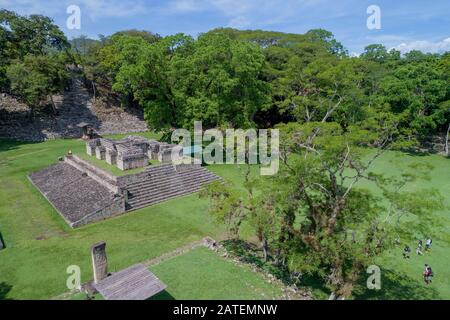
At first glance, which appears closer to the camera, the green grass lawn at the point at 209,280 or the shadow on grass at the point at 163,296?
the shadow on grass at the point at 163,296

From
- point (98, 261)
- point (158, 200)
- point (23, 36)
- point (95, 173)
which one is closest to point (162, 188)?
point (158, 200)

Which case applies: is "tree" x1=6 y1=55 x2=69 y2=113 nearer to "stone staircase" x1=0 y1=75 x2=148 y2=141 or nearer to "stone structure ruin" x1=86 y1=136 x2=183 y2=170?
"stone staircase" x1=0 y1=75 x2=148 y2=141

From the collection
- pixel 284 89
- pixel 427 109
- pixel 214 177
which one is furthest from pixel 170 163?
pixel 427 109

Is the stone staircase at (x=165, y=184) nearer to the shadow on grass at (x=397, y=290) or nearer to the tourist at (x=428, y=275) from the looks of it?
the shadow on grass at (x=397, y=290)

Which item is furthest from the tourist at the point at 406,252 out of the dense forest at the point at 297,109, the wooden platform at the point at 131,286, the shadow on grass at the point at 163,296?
the wooden platform at the point at 131,286

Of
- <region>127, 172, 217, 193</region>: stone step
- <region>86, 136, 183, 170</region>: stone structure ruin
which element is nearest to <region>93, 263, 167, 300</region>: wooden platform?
<region>127, 172, 217, 193</region>: stone step

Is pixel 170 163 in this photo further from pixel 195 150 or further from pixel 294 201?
pixel 294 201
